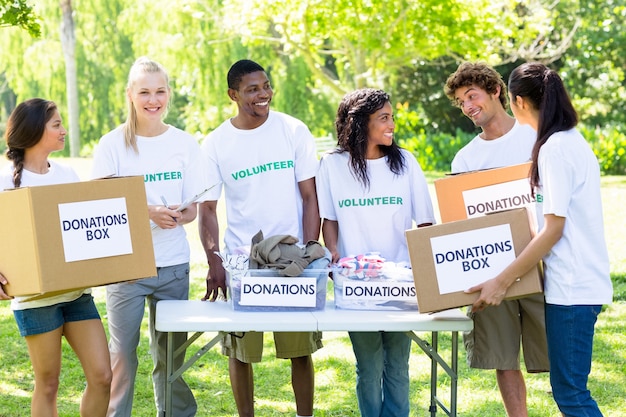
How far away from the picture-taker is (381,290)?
133 inches

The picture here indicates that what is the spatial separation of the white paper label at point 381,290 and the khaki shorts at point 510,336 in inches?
13.4

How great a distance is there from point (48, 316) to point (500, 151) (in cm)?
186

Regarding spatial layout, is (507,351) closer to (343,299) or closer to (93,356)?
(343,299)

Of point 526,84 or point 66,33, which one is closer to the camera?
point 526,84

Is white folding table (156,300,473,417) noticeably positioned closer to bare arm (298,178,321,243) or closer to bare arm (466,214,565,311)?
bare arm (466,214,565,311)

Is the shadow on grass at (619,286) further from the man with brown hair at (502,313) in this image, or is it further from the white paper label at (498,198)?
the white paper label at (498,198)

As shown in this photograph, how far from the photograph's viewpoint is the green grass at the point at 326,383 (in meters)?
4.72

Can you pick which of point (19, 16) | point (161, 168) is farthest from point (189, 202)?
point (19, 16)

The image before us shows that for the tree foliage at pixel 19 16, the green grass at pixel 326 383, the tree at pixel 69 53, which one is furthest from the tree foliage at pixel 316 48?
the tree foliage at pixel 19 16

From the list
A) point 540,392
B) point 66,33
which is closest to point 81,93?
point 66,33

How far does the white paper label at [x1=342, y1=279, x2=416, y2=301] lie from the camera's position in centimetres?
337

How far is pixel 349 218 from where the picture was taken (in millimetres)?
3654

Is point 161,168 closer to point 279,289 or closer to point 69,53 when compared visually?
point 279,289

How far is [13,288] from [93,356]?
436 millimetres
